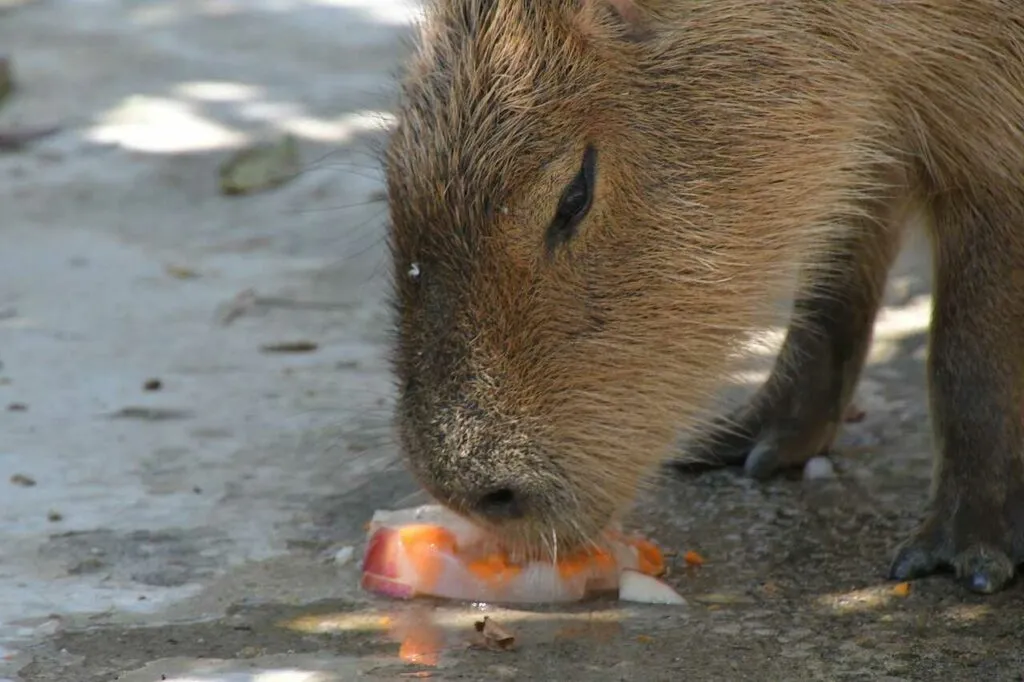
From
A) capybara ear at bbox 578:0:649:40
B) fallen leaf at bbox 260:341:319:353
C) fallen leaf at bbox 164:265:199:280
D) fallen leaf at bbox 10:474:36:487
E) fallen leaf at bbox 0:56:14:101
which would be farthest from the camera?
fallen leaf at bbox 0:56:14:101

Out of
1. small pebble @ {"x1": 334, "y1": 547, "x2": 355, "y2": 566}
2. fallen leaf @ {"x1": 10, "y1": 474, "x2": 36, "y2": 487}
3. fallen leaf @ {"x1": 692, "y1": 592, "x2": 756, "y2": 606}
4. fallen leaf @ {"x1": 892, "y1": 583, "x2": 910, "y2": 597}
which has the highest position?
fallen leaf @ {"x1": 892, "y1": 583, "x2": 910, "y2": 597}

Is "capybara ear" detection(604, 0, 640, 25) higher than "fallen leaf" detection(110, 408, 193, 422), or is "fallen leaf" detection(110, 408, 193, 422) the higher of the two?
"capybara ear" detection(604, 0, 640, 25)

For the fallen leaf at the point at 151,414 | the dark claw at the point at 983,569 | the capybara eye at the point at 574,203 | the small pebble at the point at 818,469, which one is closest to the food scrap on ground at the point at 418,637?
the capybara eye at the point at 574,203

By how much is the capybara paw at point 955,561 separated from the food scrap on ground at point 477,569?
510 mm

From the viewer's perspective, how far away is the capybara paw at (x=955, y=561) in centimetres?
370

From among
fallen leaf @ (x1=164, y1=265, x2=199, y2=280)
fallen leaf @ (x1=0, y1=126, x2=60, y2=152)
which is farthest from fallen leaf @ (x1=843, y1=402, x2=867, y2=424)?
fallen leaf @ (x1=0, y1=126, x2=60, y2=152)

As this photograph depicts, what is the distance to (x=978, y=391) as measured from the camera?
383cm

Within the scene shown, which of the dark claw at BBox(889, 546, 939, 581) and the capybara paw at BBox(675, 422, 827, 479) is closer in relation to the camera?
the dark claw at BBox(889, 546, 939, 581)

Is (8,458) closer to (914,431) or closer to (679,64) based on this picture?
(679,64)

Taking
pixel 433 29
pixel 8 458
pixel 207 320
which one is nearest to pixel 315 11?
pixel 207 320

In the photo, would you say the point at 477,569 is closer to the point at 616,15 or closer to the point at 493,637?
the point at 493,637

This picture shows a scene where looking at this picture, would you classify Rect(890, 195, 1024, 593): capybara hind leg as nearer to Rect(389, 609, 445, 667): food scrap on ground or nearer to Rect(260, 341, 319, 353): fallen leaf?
Rect(389, 609, 445, 667): food scrap on ground

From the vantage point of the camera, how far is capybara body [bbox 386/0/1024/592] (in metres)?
3.33

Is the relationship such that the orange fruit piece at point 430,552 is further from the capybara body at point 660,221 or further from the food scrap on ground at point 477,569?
the capybara body at point 660,221
